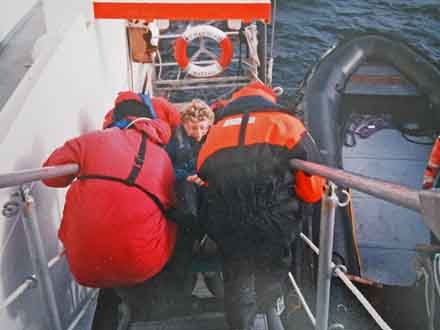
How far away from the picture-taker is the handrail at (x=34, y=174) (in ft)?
6.27

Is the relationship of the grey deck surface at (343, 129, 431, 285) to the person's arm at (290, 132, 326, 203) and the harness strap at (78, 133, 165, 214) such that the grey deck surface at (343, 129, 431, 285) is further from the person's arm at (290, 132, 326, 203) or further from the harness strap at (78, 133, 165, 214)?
the harness strap at (78, 133, 165, 214)

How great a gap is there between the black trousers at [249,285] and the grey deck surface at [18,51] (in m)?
1.37

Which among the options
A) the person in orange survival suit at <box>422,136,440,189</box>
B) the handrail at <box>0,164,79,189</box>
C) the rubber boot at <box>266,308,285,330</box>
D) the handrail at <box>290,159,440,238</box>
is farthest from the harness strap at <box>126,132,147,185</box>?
the person in orange survival suit at <box>422,136,440,189</box>

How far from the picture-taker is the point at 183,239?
115 inches

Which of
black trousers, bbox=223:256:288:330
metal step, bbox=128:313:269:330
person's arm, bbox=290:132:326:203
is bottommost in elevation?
metal step, bbox=128:313:269:330

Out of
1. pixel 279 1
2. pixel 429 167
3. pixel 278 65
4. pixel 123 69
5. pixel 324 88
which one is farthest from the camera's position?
pixel 279 1

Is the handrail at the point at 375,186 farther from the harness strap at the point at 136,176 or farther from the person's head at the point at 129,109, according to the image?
the person's head at the point at 129,109

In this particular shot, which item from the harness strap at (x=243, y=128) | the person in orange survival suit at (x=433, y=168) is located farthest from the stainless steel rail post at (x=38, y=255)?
the person in orange survival suit at (x=433, y=168)

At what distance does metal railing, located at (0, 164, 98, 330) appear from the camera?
2.01 meters

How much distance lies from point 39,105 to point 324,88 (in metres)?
5.16

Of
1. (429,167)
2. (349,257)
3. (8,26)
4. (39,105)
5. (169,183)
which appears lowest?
(349,257)

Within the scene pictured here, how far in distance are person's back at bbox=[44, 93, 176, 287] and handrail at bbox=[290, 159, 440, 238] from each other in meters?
0.76

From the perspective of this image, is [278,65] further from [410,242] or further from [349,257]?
[349,257]

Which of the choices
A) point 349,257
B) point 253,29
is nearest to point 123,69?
point 253,29
